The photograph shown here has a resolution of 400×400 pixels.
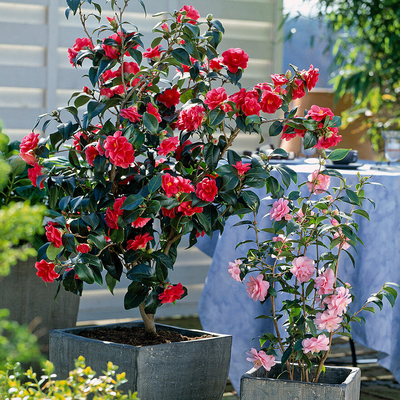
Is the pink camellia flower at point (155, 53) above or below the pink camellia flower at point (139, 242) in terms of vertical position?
above

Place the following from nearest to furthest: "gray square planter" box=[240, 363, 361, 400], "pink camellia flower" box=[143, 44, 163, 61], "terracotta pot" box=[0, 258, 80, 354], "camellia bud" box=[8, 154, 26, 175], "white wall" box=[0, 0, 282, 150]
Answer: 1. "gray square planter" box=[240, 363, 361, 400]
2. "pink camellia flower" box=[143, 44, 163, 61]
3. "camellia bud" box=[8, 154, 26, 175]
4. "terracotta pot" box=[0, 258, 80, 354]
5. "white wall" box=[0, 0, 282, 150]

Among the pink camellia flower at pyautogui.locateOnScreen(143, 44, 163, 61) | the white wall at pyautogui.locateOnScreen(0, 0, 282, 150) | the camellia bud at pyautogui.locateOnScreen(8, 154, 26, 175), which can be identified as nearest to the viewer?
the pink camellia flower at pyautogui.locateOnScreen(143, 44, 163, 61)

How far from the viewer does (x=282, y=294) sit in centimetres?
175

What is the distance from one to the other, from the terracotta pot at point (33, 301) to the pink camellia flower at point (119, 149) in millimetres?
703

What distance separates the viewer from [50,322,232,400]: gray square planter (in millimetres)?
1286

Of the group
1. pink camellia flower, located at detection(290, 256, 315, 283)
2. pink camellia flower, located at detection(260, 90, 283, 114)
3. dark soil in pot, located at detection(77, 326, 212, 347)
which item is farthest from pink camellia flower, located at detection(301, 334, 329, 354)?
pink camellia flower, located at detection(260, 90, 283, 114)

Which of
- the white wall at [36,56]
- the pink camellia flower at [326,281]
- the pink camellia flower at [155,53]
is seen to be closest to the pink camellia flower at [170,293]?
the pink camellia flower at [326,281]

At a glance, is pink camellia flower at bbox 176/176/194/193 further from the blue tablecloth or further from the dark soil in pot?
the blue tablecloth

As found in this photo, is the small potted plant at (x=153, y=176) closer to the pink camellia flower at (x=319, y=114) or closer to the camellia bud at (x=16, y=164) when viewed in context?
the pink camellia flower at (x=319, y=114)

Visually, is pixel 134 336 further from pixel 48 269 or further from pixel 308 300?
→ pixel 308 300

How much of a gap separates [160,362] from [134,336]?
0.54ft

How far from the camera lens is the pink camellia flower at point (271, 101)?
120 centimetres

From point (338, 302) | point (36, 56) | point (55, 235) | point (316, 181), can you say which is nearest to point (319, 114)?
point (316, 181)

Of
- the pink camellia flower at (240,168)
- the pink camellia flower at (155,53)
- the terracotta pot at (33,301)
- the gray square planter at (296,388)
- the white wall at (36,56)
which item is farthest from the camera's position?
the white wall at (36,56)
